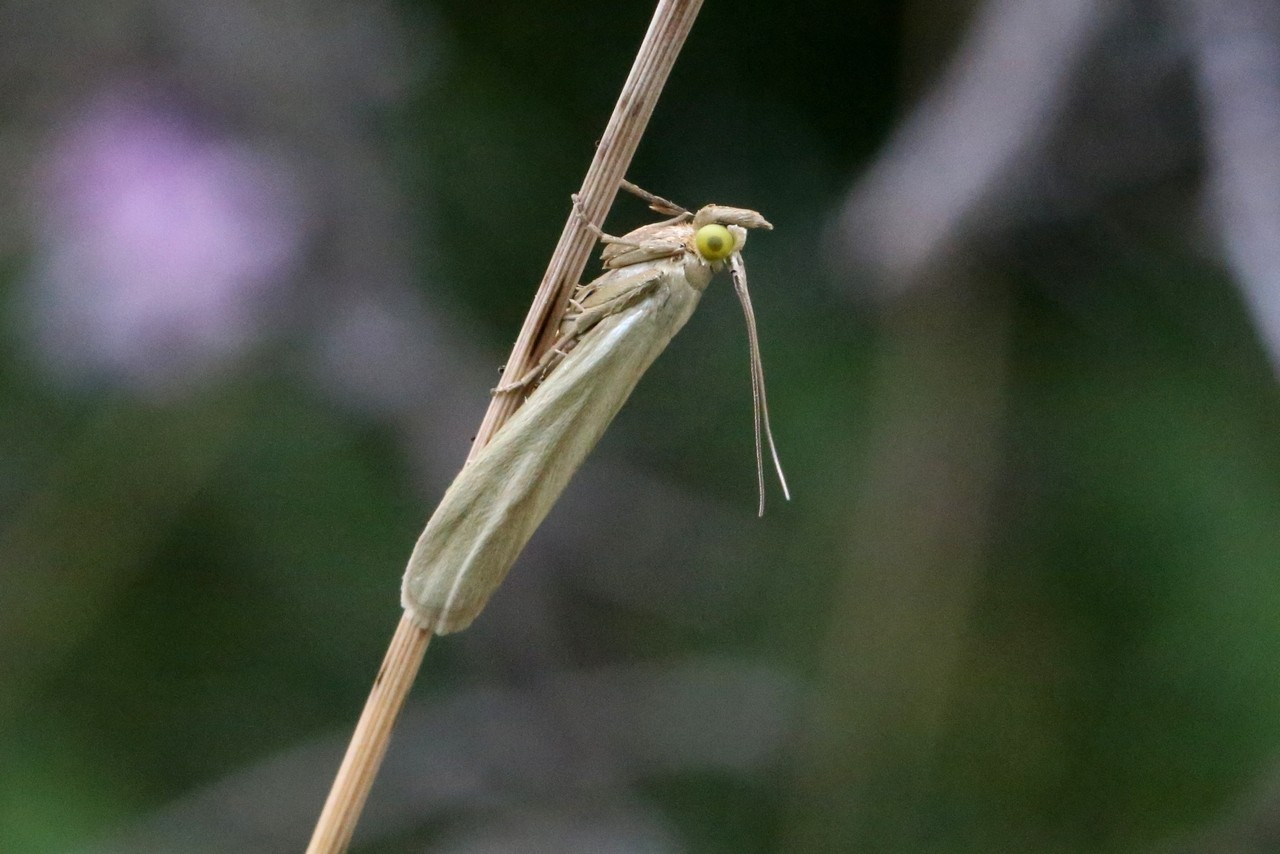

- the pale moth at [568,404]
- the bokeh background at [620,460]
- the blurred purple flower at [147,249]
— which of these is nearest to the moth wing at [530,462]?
the pale moth at [568,404]

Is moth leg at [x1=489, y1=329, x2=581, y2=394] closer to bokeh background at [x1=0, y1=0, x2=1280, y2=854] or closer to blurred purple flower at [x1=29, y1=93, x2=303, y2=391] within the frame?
bokeh background at [x1=0, y1=0, x2=1280, y2=854]

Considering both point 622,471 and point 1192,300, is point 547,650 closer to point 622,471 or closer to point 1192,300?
point 622,471

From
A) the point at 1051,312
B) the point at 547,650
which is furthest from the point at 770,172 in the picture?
the point at 547,650

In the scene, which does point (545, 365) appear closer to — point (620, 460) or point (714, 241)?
point (714, 241)

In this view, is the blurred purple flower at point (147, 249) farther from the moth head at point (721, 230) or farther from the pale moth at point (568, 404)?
the moth head at point (721, 230)

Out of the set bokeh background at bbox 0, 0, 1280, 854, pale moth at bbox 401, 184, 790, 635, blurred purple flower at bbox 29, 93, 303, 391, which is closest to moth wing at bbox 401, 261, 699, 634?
pale moth at bbox 401, 184, 790, 635

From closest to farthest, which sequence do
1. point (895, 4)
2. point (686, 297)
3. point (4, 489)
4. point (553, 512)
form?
point (686, 297), point (4, 489), point (895, 4), point (553, 512)
